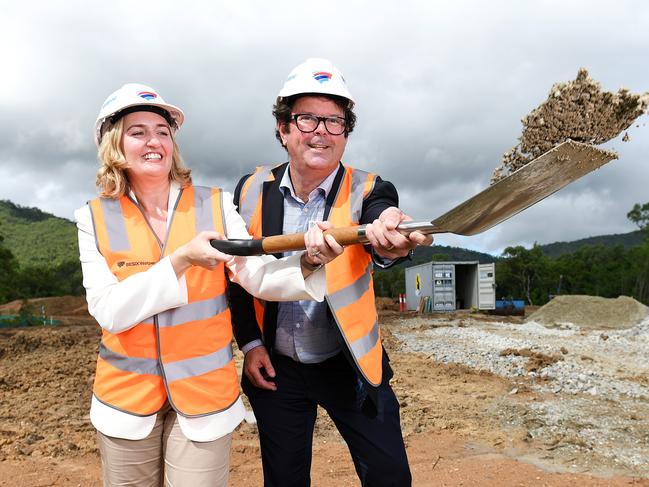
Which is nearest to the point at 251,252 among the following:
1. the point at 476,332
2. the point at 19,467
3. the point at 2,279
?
the point at 19,467

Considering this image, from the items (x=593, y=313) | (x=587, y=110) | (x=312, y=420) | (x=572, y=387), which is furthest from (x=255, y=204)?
(x=593, y=313)

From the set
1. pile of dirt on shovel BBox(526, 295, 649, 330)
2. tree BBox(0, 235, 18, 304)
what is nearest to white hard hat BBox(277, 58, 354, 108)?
pile of dirt on shovel BBox(526, 295, 649, 330)

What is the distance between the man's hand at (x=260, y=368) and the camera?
2592mm

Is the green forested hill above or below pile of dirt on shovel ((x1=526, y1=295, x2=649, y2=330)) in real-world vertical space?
above

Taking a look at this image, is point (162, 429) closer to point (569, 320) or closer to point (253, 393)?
point (253, 393)

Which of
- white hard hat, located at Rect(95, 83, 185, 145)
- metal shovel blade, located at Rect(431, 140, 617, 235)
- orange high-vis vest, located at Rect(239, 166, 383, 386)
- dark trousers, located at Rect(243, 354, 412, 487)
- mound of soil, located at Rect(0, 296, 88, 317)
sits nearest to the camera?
metal shovel blade, located at Rect(431, 140, 617, 235)

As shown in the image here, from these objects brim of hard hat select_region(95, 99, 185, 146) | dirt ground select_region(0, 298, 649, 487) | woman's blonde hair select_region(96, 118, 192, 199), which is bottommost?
dirt ground select_region(0, 298, 649, 487)

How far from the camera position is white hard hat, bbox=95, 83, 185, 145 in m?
2.13

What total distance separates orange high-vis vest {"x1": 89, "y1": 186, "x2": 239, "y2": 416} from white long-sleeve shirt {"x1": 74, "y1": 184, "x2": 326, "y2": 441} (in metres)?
0.04

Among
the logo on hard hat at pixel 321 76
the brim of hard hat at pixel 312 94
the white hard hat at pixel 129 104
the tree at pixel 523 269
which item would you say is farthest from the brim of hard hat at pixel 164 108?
the tree at pixel 523 269

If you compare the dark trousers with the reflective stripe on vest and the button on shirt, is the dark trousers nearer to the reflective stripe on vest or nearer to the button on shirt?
the button on shirt

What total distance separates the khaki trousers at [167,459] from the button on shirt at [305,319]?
1.93 feet

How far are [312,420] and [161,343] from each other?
3.28ft

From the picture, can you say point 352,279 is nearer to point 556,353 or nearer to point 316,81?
point 316,81
